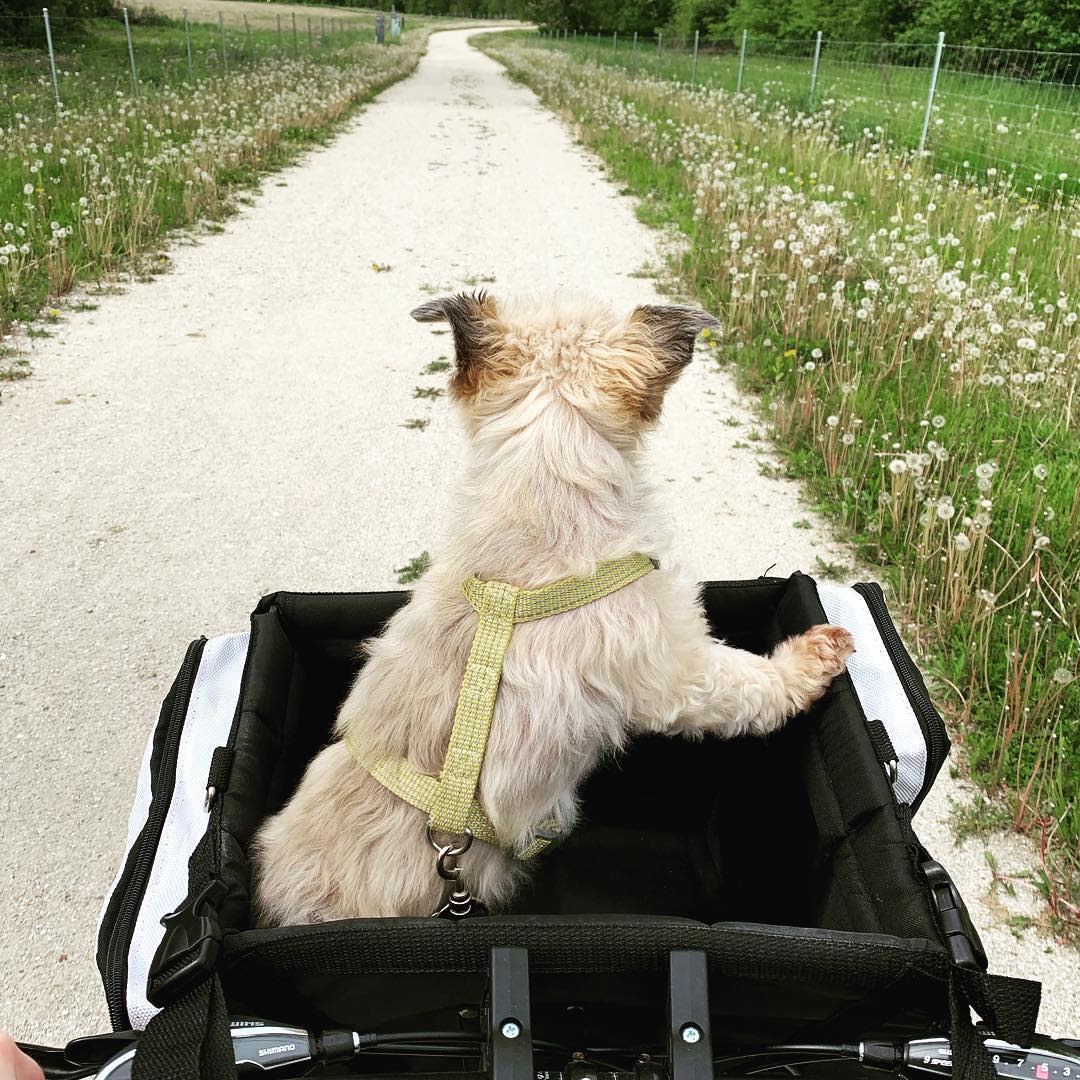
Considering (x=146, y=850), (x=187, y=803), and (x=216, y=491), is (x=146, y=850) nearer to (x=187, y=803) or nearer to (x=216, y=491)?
(x=187, y=803)

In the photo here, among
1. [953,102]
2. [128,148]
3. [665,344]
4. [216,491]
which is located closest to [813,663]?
[665,344]

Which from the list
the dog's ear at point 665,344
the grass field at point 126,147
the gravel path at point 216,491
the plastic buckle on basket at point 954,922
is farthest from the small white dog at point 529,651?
the grass field at point 126,147

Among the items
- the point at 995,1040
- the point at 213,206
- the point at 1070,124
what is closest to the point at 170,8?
the point at 213,206

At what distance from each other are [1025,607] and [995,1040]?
7.94 ft

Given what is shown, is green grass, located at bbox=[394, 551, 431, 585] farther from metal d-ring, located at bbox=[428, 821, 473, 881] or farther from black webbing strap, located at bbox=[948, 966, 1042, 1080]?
black webbing strap, located at bbox=[948, 966, 1042, 1080]

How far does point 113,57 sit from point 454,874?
95.0 feet

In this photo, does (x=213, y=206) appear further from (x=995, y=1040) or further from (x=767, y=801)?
(x=995, y=1040)

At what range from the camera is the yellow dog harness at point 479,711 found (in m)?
1.84

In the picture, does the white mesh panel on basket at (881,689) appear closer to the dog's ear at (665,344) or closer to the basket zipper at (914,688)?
the basket zipper at (914,688)

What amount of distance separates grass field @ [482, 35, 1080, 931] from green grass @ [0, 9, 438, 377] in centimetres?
549

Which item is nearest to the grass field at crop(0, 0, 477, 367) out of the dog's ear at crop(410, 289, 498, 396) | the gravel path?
the gravel path

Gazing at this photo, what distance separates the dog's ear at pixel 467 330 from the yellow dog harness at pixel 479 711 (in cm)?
53

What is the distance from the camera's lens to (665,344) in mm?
2178

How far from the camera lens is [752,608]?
113 inches
